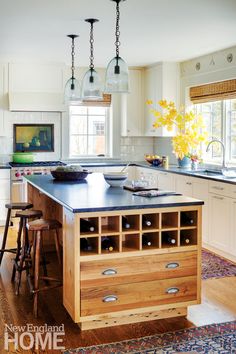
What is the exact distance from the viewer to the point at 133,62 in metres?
7.72

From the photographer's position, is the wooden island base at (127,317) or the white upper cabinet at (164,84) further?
the white upper cabinet at (164,84)

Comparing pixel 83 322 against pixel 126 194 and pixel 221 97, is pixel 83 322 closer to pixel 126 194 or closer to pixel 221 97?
pixel 126 194

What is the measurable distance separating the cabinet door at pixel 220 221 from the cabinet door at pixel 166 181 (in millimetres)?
1003

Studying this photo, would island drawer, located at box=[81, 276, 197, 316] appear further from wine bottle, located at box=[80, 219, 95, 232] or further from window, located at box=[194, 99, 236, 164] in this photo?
window, located at box=[194, 99, 236, 164]

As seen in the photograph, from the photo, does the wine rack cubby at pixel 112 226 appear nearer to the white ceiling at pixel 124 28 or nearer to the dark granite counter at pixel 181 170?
the white ceiling at pixel 124 28

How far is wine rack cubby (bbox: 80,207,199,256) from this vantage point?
11.6ft

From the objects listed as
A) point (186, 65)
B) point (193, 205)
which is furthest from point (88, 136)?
point (193, 205)

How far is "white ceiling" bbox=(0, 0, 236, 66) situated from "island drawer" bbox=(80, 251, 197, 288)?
2.23 m

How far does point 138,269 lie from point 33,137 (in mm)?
4838

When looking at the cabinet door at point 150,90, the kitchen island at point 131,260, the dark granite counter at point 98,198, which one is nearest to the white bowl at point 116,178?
the dark granite counter at point 98,198

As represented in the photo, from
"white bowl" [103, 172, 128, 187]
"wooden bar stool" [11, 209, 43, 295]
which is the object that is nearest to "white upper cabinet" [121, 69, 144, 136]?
"white bowl" [103, 172, 128, 187]

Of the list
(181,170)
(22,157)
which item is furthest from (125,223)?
(22,157)

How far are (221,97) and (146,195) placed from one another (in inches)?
122

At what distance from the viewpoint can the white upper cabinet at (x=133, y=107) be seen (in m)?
8.28
